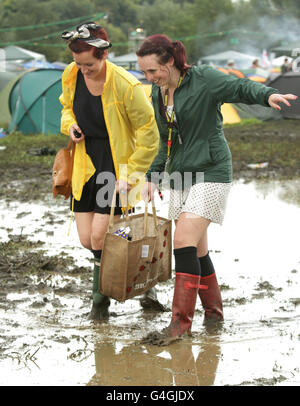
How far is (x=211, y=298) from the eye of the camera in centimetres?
471

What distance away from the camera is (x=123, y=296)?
4.47 metres

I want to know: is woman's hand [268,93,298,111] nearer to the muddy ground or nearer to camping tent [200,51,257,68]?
the muddy ground

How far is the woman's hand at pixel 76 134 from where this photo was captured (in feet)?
15.1

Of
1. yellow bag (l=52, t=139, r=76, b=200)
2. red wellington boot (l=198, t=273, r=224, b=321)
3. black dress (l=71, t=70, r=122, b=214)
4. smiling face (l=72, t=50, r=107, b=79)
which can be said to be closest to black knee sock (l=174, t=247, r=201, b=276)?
red wellington boot (l=198, t=273, r=224, b=321)

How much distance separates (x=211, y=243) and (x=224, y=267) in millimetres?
855

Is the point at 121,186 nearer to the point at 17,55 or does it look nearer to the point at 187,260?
the point at 187,260

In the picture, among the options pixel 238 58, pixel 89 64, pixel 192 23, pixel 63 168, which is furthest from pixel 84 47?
pixel 192 23

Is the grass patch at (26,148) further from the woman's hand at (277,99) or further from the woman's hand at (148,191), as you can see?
the woman's hand at (277,99)

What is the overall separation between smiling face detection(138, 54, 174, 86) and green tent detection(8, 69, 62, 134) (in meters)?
13.9

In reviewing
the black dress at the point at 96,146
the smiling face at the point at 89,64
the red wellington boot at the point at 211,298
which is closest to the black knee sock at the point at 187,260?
the red wellington boot at the point at 211,298

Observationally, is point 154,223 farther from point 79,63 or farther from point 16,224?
point 16,224

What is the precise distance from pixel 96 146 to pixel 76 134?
0.15 m

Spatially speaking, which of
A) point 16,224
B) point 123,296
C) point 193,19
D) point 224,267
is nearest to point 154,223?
point 123,296

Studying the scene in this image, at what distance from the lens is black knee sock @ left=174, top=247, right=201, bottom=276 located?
4.32 metres
